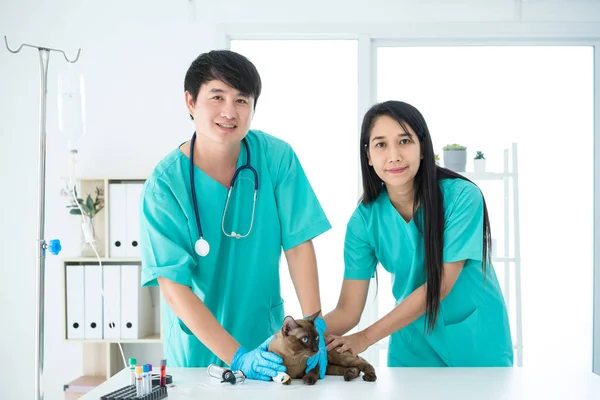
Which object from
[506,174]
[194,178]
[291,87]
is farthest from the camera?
[291,87]

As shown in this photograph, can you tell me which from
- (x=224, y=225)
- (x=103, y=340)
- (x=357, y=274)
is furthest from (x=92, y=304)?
(x=357, y=274)

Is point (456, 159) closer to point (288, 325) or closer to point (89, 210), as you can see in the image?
point (89, 210)

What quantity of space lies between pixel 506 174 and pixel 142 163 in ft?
6.46

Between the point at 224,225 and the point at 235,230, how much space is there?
0.11 feet

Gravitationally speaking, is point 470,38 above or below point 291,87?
above

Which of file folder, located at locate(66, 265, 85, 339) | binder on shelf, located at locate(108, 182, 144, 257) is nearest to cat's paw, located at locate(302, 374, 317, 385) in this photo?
binder on shelf, located at locate(108, 182, 144, 257)

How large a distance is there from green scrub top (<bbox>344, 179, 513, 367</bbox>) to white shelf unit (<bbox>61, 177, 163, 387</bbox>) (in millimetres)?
1621

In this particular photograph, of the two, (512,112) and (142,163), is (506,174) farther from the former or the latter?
(142,163)

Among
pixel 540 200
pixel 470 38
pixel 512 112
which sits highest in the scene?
pixel 470 38

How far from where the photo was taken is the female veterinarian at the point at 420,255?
164 centimetres

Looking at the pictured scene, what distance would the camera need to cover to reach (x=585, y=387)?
1.31 meters

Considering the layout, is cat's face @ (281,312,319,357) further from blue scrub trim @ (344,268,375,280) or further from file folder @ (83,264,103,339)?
file folder @ (83,264,103,339)

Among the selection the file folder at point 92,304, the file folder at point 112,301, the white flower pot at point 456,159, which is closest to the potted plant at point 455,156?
the white flower pot at point 456,159

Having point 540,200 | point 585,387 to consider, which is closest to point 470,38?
point 540,200
